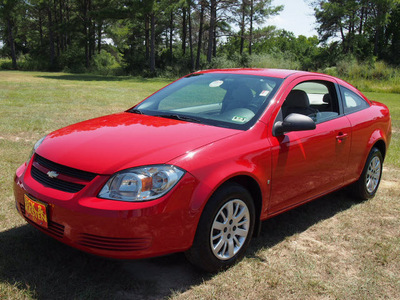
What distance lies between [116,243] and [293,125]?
174cm

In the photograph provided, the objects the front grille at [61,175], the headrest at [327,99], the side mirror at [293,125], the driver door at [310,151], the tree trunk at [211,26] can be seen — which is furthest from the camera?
the tree trunk at [211,26]

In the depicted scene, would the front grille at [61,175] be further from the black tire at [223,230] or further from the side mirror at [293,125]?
the side mirror at [293,125]

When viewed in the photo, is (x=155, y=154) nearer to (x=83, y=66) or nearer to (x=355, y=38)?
(x=83, y=66)

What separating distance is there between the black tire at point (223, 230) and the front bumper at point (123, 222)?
0.41 ft

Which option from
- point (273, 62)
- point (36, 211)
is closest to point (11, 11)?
point (273, 62)

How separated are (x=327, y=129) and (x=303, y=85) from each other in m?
0.61

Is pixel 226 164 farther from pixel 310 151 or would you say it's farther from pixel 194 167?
pixel 310 151

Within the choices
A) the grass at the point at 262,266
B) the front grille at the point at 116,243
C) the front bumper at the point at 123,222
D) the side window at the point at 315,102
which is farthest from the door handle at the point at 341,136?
the front grille at the point at 116,243

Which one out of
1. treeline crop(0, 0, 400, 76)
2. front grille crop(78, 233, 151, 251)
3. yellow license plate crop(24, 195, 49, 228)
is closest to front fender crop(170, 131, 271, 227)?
front grille crop(78, 233, 151, 251)

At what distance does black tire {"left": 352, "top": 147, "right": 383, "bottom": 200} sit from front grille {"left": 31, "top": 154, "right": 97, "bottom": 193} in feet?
11.2

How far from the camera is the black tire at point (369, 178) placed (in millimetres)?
4820

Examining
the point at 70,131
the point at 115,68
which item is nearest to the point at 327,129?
the point at 70,131

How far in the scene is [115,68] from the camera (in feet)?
139

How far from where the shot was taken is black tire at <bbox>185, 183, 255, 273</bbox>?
2.85m
